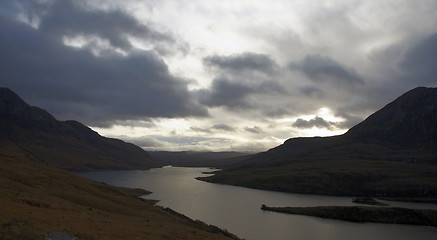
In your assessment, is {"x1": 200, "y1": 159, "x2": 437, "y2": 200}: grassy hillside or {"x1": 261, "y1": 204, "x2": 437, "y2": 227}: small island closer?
{"x1": 261, "y1": 204, "x2": 437, "y2": 227}: small island

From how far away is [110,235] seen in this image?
99.7 ft

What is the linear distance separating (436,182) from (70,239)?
176 m

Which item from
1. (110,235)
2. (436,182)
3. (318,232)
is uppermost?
(436,182)

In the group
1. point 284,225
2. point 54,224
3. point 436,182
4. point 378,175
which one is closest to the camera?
point 54,224

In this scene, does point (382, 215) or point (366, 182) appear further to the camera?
point (366, 182)

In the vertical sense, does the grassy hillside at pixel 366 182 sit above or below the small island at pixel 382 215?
above

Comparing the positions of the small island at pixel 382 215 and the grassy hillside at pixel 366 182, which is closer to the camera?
the small island at pixel 382 215

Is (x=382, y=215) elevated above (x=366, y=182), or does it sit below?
below

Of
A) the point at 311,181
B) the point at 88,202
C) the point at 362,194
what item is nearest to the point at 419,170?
the point at 362,194

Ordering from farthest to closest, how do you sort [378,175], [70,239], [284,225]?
[378,175], [284,225], [70,239]

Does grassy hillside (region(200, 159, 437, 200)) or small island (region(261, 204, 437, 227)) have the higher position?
grassy hillside (region(200, 159, 437, 200))

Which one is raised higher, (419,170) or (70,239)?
(419,170)

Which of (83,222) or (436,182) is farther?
(436,182)

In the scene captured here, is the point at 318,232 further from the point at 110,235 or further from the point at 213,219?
the point at 110,235
